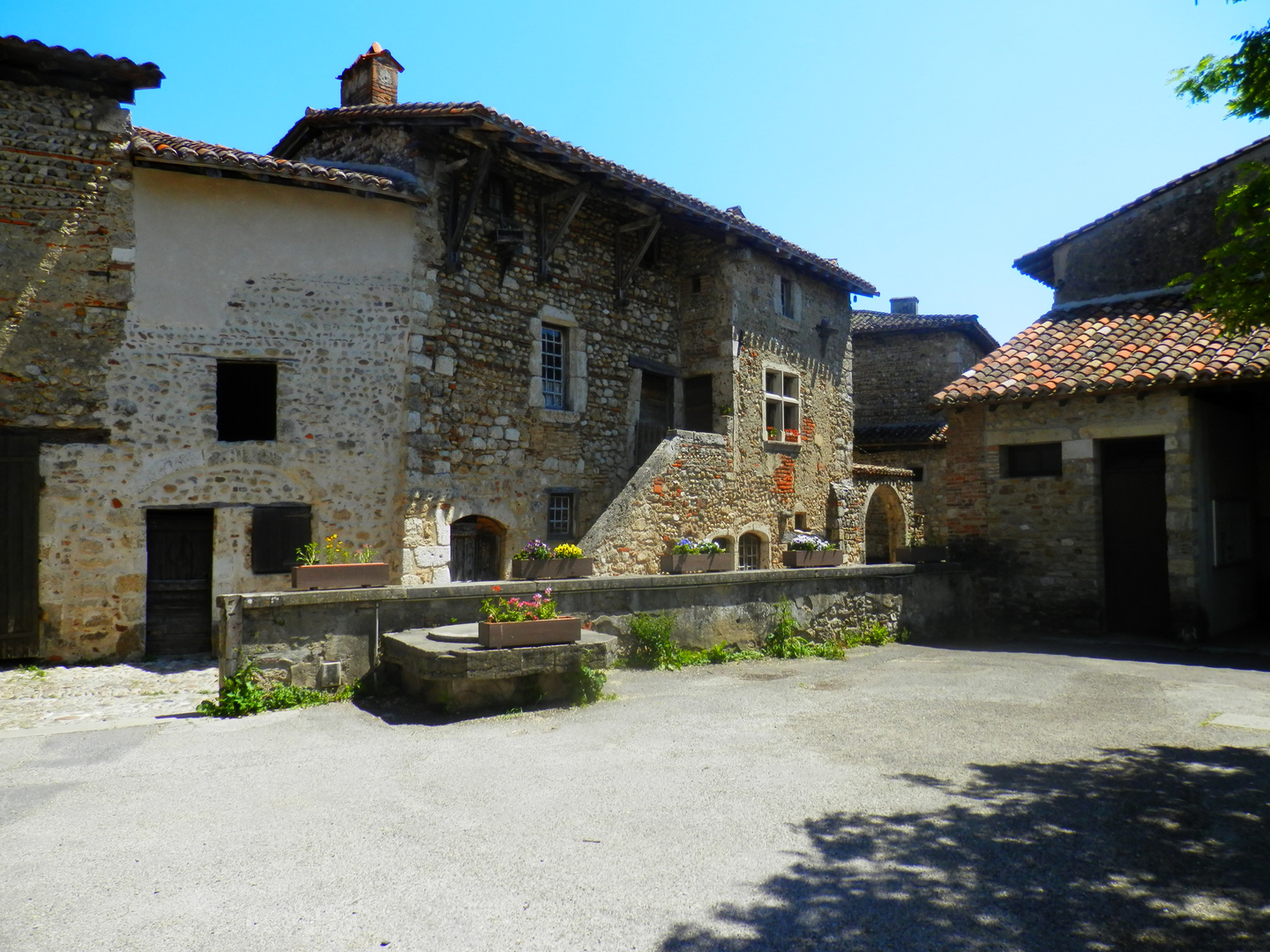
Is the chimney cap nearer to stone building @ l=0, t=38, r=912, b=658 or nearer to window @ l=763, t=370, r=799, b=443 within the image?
stone building @ l=0, t=38, r=912, b=658

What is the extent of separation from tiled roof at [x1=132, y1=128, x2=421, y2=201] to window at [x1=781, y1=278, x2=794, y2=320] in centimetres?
802

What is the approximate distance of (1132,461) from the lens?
11664 millimetres

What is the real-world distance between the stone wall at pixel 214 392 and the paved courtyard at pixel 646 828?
305cm

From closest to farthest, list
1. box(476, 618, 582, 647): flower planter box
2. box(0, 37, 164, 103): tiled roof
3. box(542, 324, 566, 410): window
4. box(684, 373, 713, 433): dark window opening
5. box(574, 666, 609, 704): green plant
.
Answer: box(476, 618, 582, 647): flower planter box < box(574, 666, 609, 704): green plant < box(0, 37, 164, 103): tiled roof < box(542, 324, 566, 410): window < box(684, 373, 713, 433): dark window opening

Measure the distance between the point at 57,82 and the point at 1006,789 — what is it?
11777 mm

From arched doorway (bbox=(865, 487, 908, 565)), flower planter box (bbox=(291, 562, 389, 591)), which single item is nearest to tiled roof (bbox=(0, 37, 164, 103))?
flower planter box (bbox=(291, 562, 389, 591))

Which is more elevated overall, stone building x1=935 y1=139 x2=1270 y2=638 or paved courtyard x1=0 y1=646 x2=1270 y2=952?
stone building x1=935 y1=139 x2=1270 y2=638

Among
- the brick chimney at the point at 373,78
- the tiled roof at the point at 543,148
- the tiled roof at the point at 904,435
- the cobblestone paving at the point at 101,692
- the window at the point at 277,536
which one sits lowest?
the cobblestone paving at the point at 101,692

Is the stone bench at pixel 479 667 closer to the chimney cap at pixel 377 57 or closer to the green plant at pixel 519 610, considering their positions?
the green plant at pixel 519 610

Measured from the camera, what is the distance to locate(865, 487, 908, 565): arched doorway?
20328mm

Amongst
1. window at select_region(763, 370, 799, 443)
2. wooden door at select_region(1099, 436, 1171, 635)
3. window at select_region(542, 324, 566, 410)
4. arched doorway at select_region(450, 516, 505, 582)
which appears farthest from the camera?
window at select_region(763, 370, 799, 443)

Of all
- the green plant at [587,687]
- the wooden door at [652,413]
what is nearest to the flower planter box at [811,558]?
the wooden door at [652,413]

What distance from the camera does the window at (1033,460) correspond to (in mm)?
11930

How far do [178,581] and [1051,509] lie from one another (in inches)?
461
